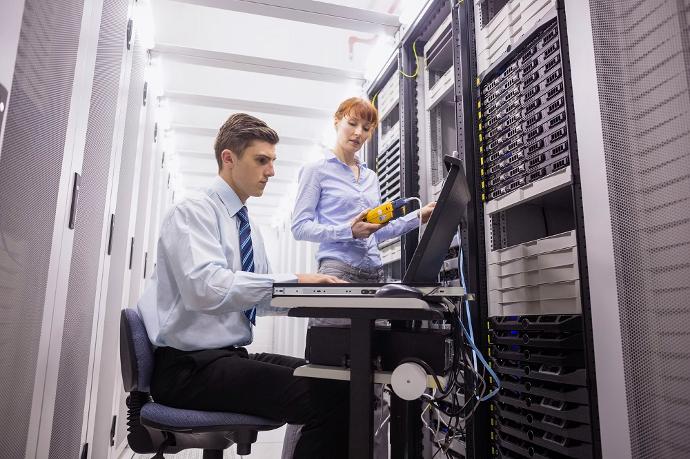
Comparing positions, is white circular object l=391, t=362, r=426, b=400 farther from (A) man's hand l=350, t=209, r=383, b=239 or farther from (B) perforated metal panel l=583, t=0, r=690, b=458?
(A) man's hand l=350, t=209, r=383, b=239

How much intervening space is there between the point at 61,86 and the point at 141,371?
75 centimetres

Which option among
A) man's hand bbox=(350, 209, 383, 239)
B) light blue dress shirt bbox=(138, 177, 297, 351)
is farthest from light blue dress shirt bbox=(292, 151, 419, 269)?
light blue dress shirt bbox=(138, 177, 297, 351)

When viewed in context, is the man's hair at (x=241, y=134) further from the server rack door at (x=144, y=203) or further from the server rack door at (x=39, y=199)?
the server rack door at (x=144, y=203)

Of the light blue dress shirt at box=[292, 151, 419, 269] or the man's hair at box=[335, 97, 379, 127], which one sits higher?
the man's hair at box=[335, 97, 379, 127]

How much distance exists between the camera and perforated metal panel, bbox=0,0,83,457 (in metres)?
0.92

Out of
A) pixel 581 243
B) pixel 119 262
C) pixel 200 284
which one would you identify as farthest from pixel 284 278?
pixel 119 262

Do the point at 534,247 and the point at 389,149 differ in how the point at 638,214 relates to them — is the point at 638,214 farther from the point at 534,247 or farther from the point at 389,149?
the point at 389,149

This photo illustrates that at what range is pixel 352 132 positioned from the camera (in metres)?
2.29

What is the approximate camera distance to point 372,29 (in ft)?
9.11

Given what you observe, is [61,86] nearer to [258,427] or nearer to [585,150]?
[258,427]

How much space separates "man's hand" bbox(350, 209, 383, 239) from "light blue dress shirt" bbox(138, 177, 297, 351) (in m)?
0.59

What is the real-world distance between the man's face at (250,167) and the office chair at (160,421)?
0.52 m

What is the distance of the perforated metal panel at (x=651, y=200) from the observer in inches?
36.1

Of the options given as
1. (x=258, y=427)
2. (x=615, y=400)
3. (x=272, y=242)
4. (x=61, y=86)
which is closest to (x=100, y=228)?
(x=61, y=86)
